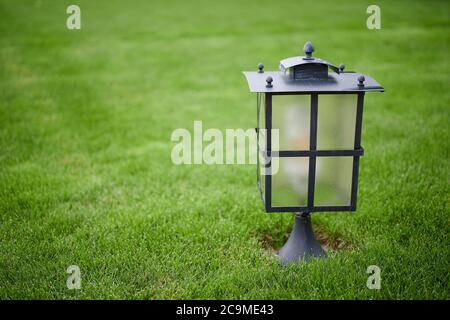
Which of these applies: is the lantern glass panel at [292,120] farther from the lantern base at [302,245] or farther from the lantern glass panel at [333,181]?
the lantern base at [302,245]

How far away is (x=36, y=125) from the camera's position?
6.17m

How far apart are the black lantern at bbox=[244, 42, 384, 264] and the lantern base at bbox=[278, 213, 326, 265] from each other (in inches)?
10.6

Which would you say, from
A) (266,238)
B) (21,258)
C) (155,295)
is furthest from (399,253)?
(21,258)

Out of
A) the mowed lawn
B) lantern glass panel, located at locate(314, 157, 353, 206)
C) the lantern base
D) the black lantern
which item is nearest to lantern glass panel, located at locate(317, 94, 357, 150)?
the black lantern

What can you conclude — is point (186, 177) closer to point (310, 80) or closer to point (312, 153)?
point (312, 153)

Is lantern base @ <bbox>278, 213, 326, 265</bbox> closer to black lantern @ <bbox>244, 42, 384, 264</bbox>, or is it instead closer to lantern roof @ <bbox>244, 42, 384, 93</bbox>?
black lantern @ <bbox>244, 42, 384, 264</bbox>

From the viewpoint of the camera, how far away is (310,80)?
10.4 ft

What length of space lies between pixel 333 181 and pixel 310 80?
2.25 feet

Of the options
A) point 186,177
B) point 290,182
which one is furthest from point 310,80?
point 186,177

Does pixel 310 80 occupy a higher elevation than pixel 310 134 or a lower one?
higher

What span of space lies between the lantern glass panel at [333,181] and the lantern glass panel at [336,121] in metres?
0.10

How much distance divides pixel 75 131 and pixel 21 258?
109 inches

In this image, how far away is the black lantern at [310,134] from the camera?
3104 millimetres
